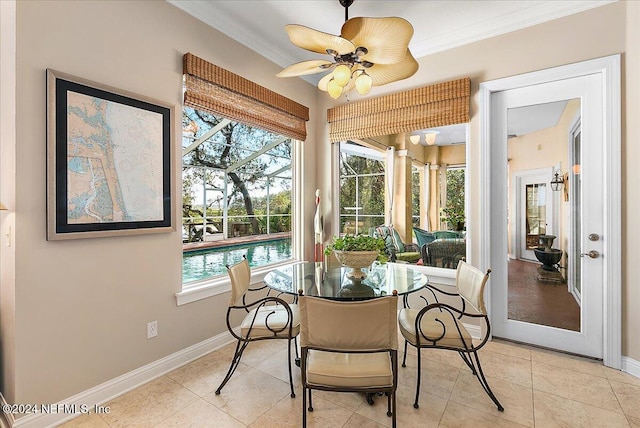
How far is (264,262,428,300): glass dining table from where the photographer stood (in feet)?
6.42

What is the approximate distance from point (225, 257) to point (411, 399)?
2.05 meters

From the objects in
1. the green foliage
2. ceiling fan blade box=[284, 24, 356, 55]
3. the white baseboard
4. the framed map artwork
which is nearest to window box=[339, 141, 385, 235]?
the green foliage

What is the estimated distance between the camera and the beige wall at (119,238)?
5.61ft

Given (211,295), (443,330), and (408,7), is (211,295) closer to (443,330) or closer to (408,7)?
(443,330)

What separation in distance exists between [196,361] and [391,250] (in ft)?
7.61

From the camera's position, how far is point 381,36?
1.77 meters

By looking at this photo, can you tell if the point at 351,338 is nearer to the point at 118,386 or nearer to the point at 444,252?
the point at 118,386

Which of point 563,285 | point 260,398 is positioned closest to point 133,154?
point 260,398

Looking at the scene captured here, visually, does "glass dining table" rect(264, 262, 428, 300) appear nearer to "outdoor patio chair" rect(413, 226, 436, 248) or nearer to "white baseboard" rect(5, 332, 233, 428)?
"outdoor patio chair" rect(413, 226, 436, 248)

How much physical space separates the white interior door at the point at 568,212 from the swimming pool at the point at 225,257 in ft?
7.54

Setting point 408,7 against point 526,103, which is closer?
point 408,7

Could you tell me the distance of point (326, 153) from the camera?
396cm

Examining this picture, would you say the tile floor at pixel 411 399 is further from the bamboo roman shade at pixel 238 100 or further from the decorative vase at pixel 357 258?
the bamboo roman shade at pixel 238 100

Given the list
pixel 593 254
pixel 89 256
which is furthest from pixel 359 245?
pixel 593 254
